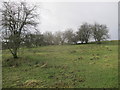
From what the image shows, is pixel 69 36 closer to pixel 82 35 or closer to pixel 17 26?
pixel 82 35

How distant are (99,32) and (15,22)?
3904cm

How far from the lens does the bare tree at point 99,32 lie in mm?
45406

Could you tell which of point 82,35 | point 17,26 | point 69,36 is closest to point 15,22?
point 17,26

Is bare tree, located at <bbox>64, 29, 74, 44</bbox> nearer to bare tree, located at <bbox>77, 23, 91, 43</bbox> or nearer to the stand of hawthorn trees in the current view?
the stand of hawthorn trees

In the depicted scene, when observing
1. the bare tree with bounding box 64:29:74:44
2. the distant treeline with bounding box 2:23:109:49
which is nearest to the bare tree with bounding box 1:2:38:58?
the distant treeline with bounding box 2:23:109:49

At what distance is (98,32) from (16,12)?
3890 cm

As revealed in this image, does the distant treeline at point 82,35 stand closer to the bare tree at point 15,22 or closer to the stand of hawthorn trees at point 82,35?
the stand of hawthorn trees at point 82,35

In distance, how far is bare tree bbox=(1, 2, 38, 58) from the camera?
12.5m

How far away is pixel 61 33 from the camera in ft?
168

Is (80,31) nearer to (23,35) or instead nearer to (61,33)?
(61,33)

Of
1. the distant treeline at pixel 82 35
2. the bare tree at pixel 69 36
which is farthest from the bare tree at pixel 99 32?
the bare tree at pixel 69 36

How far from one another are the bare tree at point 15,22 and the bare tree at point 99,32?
35917 millimetres

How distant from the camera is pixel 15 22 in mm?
14102

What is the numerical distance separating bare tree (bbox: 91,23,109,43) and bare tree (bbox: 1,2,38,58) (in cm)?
3592
